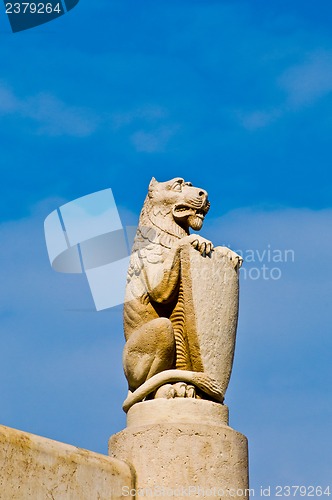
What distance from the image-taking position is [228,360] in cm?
1065

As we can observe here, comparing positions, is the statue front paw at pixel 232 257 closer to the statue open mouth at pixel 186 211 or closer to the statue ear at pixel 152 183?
the statue open mouth at pixel 186 211

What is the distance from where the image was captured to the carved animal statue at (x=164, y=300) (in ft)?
34.1

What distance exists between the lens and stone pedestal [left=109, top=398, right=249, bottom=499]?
32.2 feet

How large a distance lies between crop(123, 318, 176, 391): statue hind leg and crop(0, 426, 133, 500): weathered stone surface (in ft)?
3.00

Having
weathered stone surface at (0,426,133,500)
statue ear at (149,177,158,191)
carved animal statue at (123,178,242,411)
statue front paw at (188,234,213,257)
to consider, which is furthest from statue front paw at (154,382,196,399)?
statue ear at (149,177,158,191)

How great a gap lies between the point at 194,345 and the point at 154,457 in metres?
1.17

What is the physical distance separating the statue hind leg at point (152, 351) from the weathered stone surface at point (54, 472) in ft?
3.00

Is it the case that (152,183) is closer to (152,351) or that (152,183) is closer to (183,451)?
(152,351)

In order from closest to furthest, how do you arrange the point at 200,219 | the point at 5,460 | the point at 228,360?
the point at 5,460
the point at 228,360
the point at 200,219

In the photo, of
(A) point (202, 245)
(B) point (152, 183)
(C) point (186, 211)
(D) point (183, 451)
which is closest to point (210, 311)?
(A) point (202, 245)

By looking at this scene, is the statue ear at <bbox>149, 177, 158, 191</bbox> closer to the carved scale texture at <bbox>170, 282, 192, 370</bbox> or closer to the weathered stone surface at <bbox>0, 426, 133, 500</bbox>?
the carved scale texture at <bbox>170, 282, 192, 370</bbox>

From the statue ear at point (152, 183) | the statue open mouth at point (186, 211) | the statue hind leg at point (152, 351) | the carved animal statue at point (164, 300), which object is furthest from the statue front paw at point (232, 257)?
the statue ear at point (152, 183)

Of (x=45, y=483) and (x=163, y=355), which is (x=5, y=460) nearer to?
(x=45, y=483)

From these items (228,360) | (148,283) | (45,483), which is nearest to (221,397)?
(228,360)
